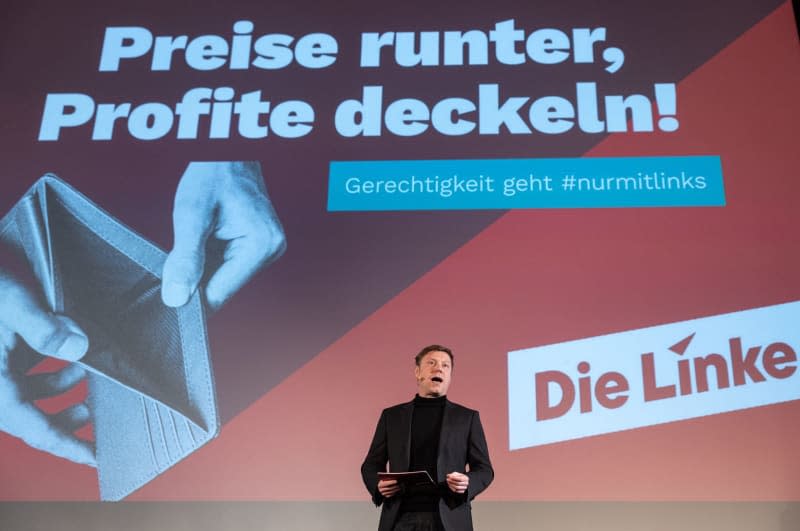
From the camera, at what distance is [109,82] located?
438 centimetres

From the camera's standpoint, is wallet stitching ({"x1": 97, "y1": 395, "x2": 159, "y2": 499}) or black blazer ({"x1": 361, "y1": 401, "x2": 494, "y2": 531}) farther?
wallet stitching ({"x1": 97, "y1": 395, "x2": 159, "y2": 499})

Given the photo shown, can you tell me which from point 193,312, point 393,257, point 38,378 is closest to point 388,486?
point 393,257

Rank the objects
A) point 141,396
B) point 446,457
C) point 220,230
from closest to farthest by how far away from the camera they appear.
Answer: point 446,457 → point 141,396 → point 220,230

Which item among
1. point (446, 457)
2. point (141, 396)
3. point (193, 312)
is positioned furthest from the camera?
point (193, 312)

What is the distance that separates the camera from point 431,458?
8.66ft

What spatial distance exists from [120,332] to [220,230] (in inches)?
24.5

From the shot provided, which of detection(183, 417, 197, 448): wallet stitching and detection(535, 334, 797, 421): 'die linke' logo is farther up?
detection(535, 334, 797, 421): 'die linke' logo

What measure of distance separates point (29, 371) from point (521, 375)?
2.11 m

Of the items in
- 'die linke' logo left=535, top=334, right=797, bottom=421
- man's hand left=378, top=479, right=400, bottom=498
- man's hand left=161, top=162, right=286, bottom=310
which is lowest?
man's hand left=378, top=479, right=400, bottom=498

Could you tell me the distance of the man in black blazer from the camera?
253cm

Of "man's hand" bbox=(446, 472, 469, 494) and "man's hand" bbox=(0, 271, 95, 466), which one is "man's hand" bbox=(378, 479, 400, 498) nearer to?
"man's hand" bbox=(446, 472, 469, 494)

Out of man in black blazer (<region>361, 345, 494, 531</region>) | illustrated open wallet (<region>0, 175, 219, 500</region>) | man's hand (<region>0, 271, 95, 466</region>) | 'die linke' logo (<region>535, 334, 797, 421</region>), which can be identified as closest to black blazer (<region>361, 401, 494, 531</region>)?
man in black blazer (<region>361, 345, 494, 531</region>)

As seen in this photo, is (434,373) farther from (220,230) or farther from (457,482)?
(220,230)

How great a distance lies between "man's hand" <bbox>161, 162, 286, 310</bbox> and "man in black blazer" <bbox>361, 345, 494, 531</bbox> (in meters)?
1.41
